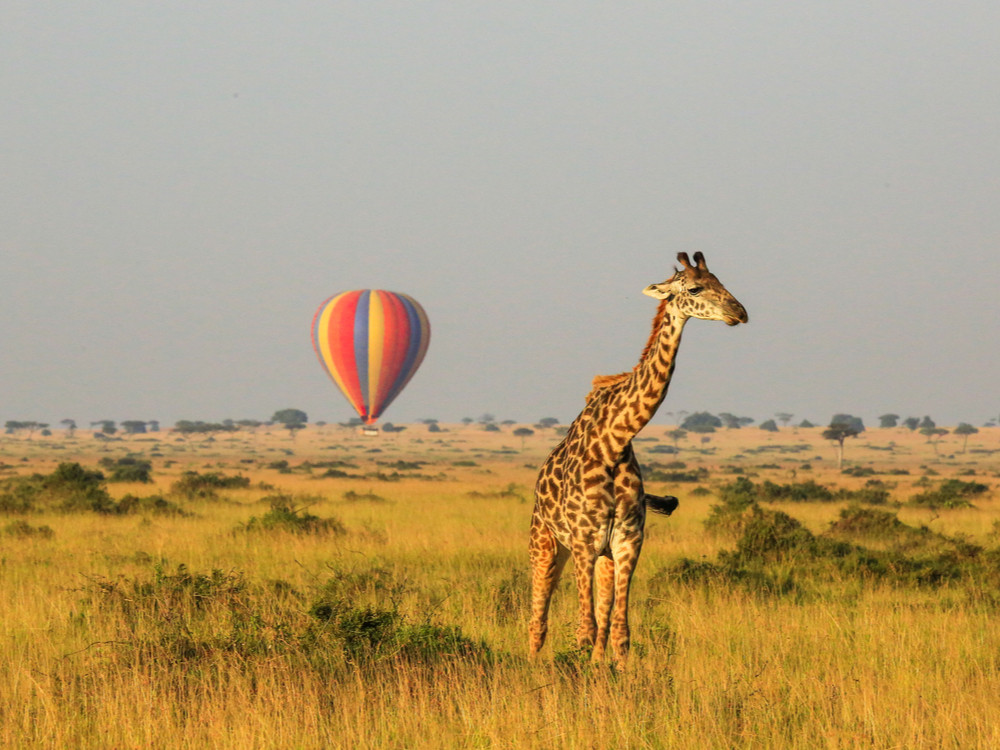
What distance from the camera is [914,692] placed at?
809 cm

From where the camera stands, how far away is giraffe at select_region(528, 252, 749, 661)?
25.6 ft

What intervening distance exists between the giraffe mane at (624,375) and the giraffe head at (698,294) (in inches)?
7.1

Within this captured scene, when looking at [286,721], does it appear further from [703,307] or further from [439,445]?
[439,445]

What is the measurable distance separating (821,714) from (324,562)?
11.1 meters

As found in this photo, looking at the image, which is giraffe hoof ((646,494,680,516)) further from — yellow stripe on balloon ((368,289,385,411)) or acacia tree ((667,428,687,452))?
acacia tree ((667,428,687,452))

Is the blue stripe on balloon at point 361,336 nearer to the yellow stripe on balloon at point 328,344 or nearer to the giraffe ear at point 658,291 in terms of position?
the yellow stripe on balloon at point 328,344

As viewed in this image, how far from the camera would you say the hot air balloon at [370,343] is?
59.9 metres

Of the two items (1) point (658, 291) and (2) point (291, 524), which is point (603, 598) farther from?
(2) point (291, 524)

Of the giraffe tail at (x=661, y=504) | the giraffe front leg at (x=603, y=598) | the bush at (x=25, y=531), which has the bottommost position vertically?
the bush at (x=25, y=531)

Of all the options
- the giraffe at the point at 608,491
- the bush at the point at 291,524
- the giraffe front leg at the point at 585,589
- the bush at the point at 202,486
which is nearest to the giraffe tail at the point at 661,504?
the giraffe at the point at 608,491

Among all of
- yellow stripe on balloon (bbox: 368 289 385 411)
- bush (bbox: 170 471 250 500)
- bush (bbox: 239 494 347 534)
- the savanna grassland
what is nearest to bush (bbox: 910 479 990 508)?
the savanna grassland

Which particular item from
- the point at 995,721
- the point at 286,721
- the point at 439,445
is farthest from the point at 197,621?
the point at 439,445

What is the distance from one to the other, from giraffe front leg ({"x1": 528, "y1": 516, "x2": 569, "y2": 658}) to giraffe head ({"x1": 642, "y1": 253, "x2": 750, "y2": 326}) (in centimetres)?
226

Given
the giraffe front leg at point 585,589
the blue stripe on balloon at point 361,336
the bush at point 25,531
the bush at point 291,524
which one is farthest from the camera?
the blue stripe on balloon at point 361,336
